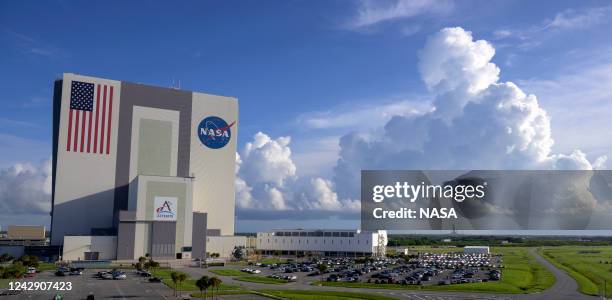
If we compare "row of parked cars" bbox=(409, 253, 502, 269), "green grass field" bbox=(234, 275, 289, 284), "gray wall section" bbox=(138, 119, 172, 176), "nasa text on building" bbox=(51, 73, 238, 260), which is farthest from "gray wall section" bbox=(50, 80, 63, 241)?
"row of parked cars" bbox=(409, 253, 502, 269)

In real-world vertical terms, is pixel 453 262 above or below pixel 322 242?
below

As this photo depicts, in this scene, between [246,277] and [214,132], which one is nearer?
[246,277]

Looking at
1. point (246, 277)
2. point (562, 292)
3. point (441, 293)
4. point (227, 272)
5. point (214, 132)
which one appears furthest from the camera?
point (214, 132)

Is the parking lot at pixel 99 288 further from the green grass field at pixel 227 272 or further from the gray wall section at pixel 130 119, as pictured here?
the gray wall section at pixel 130 119

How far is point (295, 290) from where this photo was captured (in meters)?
62.9

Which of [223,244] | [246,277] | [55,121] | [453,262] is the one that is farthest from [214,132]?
[453,262]

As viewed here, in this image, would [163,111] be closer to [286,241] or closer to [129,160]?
[129,160]

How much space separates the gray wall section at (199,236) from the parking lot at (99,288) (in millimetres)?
31519

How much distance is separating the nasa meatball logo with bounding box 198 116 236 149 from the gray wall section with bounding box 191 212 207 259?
20570mm

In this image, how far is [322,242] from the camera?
141875mm

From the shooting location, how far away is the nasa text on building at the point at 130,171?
103 meters

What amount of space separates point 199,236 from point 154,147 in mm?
22826

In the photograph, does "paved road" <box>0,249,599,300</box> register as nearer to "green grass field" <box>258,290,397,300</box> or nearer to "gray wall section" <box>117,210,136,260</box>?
"green grass field" <box>258,290,397,300</box>

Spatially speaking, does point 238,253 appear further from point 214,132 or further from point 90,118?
point 90,118
